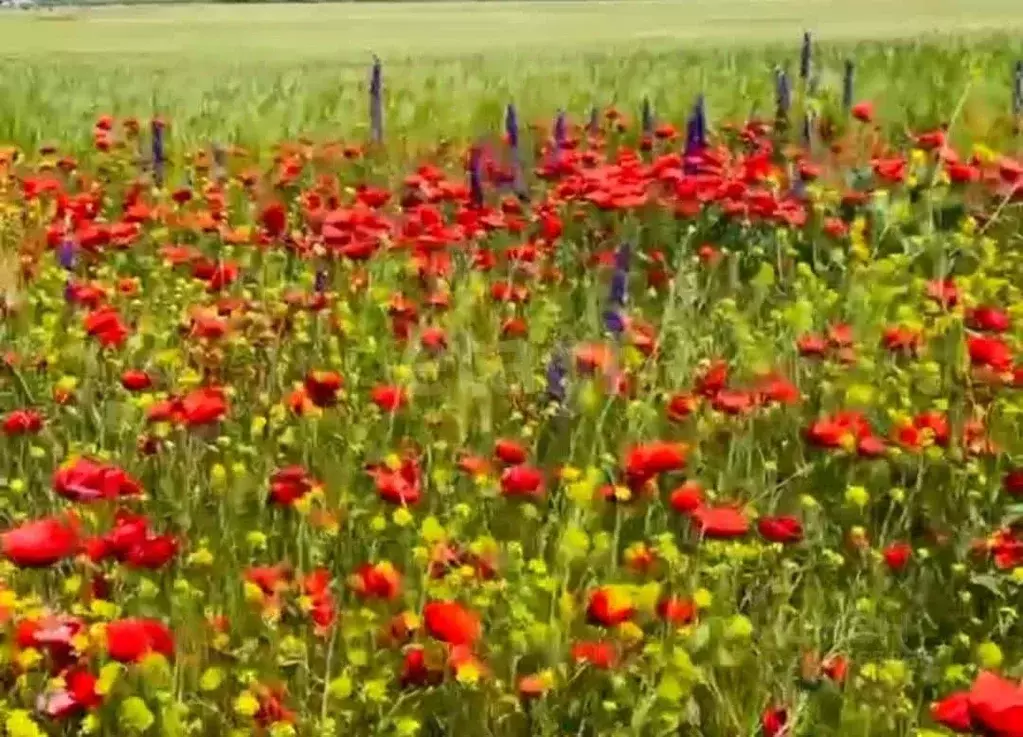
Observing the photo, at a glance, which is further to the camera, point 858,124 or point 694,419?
point 858,124

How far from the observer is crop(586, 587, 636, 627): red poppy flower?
2.02m

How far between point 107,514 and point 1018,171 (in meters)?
2.42

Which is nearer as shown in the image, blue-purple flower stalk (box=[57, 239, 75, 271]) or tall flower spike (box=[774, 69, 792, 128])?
blue-purple flower stalk (box=[57, 239, 75, 271])

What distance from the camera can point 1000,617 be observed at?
2.36 meters

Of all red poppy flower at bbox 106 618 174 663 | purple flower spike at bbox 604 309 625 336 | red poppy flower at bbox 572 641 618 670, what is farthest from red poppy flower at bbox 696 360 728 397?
red poppy flower at bbox 106 618 174 663

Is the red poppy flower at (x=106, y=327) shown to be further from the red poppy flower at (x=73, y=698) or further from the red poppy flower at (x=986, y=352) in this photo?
the red poppy flower at (x=986, y=352)

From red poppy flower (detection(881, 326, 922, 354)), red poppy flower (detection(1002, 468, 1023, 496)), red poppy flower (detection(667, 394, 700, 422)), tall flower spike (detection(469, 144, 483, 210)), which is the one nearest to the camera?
red poppy flower (detection(1002, 468, 1023, 496))

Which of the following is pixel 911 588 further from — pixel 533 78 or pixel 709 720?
pixel 533 78

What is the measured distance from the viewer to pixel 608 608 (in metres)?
2.02

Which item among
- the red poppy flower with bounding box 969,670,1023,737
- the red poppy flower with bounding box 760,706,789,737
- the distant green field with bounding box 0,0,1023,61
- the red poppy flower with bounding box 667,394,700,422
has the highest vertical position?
the red poppy flower with bounding box 969,670,1023,737

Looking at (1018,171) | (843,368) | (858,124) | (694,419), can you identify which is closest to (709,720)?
(694,419)

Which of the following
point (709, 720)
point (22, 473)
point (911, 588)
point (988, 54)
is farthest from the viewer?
point (988, 54)

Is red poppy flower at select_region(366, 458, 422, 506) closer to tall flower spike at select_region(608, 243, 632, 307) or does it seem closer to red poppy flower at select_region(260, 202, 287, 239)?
tall flower spike at select_region(608, 243, 632, 307)

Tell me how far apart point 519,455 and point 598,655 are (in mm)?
439
